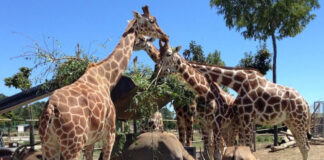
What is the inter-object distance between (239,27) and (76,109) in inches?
589

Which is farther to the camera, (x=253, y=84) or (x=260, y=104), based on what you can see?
(x=253, y=84)

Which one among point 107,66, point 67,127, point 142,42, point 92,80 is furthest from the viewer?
point 142,42

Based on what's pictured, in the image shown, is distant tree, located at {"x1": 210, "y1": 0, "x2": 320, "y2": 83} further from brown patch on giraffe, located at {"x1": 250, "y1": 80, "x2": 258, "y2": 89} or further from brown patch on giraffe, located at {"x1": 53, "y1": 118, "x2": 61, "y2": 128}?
brown patch on giraffe, located at {"x1": 53, "y1": 118, "x2": 61, "y2": 128}

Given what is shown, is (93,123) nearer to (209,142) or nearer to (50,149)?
(50,149)

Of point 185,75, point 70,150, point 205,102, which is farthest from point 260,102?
point 70,150

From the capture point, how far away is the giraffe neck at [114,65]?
659 centimetres

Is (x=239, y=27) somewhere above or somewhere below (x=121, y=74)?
above

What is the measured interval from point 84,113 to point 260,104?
501cm

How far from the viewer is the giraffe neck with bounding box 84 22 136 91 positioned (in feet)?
21.6

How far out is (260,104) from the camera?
879cm

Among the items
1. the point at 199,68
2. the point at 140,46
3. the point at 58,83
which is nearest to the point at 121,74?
the point at 140,46

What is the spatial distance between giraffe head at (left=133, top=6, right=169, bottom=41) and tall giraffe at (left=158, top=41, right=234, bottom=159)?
2.39 ft

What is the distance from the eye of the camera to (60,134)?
5000mm

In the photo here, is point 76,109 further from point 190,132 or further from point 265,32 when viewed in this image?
point 265,32
